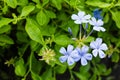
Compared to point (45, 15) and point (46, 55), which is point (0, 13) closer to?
point (45, 15)

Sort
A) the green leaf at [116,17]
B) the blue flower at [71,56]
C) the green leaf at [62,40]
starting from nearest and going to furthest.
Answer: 1. the blue flower at [71,56]
2. the green leaf at [62,40]
3. the green leaf at [116,17]

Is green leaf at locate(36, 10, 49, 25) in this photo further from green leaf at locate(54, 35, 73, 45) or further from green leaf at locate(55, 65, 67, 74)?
green leaf at locate(55, 65, 67, 74)

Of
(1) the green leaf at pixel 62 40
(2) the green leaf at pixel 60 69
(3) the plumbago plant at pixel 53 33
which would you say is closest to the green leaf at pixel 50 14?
(3) the plumbago plant at pixel 53 33

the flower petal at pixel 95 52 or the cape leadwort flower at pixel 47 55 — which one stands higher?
the flower petal at pixel 95 52

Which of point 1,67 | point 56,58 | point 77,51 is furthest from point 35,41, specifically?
point 1,67

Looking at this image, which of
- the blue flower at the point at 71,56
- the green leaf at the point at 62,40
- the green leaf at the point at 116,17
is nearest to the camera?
the blue flower at the point at 71,56

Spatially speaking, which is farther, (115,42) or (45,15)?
(115,42)

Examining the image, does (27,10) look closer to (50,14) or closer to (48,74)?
(50,14)

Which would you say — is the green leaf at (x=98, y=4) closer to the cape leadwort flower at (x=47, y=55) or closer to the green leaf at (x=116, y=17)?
the green leaf at (x=116, y=17)

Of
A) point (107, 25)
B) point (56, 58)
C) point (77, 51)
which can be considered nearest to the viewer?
point (77, 51)
